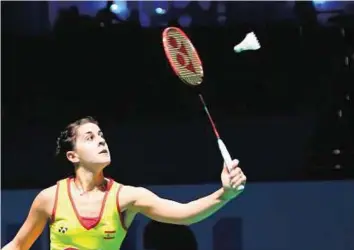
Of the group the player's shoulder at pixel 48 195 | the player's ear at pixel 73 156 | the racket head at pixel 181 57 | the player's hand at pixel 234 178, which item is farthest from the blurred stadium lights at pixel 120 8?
the player's hand at pixel 234 178

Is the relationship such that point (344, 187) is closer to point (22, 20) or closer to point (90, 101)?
point (90, 101)

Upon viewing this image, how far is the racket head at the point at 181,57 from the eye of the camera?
2.61 m

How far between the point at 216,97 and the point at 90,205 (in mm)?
845

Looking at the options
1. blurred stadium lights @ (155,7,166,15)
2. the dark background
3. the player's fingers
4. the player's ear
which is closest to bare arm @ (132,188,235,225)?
the player's fingers

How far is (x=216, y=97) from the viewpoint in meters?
3.24

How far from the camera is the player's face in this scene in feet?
8.67

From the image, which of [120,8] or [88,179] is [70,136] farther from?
[120,8]

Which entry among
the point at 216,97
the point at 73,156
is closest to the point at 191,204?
Answer: the point at 73,156

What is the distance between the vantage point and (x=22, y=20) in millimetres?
3330

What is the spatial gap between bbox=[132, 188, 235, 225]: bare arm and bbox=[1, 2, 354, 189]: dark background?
58cm

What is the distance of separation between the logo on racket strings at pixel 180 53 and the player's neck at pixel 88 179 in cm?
46

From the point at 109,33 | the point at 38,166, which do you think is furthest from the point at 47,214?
the point at 109,33

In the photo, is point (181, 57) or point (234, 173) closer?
point (234, 173)

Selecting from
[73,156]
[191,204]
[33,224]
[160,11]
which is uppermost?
[160,11]
